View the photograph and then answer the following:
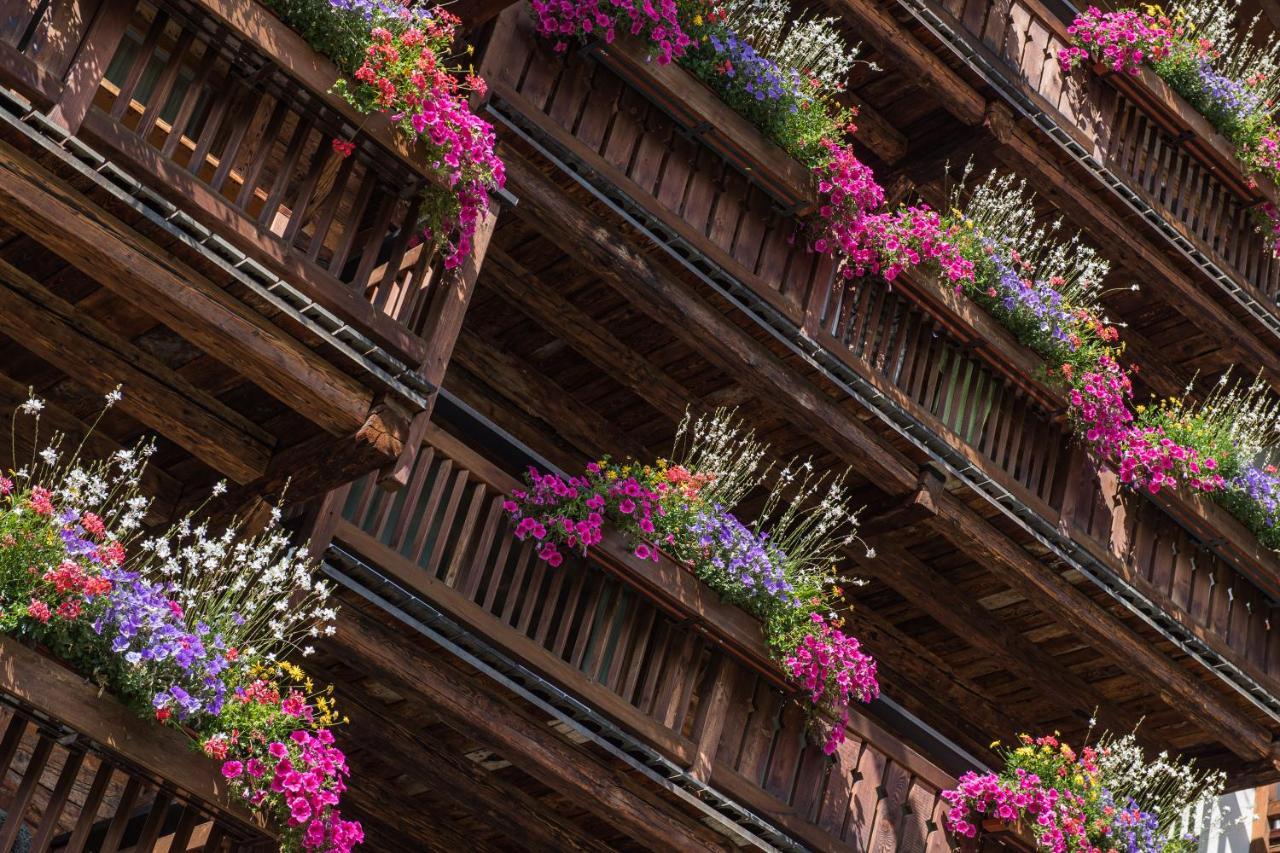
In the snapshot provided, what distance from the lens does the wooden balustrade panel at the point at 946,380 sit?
34.9 ft

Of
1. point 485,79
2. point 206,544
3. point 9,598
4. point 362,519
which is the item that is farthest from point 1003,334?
point 9,598

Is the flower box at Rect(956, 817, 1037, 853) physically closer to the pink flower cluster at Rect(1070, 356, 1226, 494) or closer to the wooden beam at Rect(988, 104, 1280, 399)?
the pink flower cluster at Rect(1070, 356, 1226, 494)

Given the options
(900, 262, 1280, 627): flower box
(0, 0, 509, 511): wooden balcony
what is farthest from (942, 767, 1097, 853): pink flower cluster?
(0, 0, 509, 511): wooden balcony

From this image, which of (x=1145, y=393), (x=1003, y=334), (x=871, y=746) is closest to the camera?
(x=871, y=746)

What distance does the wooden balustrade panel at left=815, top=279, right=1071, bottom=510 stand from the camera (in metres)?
10.6

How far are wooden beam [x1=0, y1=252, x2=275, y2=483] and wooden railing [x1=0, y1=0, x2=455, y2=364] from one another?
0.84m

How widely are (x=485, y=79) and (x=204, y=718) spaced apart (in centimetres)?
373

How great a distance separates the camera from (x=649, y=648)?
9.42 metres

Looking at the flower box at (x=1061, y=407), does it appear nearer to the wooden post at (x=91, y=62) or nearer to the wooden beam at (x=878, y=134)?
the wooden beam at (x=878, y=134)

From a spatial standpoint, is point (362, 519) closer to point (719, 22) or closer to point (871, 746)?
point (871, 746)

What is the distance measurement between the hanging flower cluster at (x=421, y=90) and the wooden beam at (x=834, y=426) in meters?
1.10

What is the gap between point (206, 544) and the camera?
7.12 m

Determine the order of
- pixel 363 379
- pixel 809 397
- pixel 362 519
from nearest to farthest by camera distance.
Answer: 1. pixel 363 379
2. pixel 362 519
3. pixel 809 397

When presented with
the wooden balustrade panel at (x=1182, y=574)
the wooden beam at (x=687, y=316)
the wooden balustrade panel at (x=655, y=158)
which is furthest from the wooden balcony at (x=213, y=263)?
the wooden balustrade panel at (x=1182, y=574)
